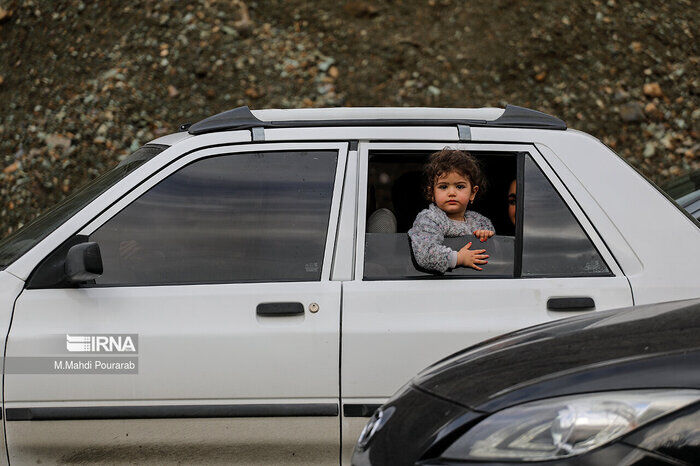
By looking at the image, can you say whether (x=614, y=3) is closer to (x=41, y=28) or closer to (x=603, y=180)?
(x=41, y=28)

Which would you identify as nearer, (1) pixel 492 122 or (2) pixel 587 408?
(2) pixel 587 408

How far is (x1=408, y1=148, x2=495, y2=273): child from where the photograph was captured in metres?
3.85

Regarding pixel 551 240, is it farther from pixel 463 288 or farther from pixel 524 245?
pixel 463 288

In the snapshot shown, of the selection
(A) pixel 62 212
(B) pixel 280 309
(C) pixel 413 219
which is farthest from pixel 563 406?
(A) pixel 62 212

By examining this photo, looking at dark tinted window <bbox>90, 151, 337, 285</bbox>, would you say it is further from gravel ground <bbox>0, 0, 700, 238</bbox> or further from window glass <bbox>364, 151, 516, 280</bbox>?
gravel ground <bbox>0, 0, 700, 238</bbox>

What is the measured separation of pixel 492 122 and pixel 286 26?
8.97 metres

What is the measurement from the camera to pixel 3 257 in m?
3.94

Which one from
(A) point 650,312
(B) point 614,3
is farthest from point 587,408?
(B) point 614,3

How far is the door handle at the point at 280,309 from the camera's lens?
3.71m

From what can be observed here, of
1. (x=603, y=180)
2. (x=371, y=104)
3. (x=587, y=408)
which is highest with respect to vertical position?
(x=371, y=104)

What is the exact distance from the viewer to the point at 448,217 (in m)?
4.24

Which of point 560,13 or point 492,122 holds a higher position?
point 560,13

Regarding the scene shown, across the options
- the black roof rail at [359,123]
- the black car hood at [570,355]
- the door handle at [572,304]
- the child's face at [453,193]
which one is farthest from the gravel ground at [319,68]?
the black car hood at [570,355]

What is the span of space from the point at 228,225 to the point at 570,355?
184 centimetres
